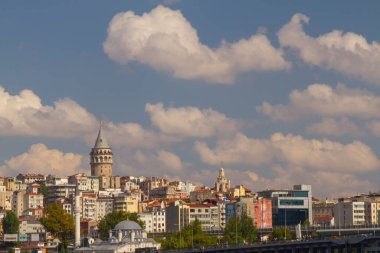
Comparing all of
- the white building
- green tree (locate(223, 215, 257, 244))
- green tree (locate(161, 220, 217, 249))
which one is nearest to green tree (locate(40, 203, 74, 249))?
green tree (locate(223, 215, 257, 244))

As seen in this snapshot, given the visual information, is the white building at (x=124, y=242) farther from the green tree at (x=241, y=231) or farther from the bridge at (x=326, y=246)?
the bridge at (x=326, y=246)

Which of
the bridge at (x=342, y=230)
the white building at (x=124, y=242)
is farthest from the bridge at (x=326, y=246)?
the white building at (x=124, y=242)

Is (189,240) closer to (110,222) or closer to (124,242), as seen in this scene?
(124,242)

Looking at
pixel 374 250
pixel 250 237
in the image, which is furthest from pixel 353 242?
pixel 250 237

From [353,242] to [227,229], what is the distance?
76704 mm

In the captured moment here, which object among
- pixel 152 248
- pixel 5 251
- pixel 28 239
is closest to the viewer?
pixel 152 248

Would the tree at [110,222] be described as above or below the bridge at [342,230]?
above

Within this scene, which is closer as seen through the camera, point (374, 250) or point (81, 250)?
point (374, 250)

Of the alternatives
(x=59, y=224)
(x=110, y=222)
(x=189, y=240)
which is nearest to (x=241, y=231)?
(x=189, y=240)

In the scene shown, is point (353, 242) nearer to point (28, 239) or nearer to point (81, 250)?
point (81, 250)

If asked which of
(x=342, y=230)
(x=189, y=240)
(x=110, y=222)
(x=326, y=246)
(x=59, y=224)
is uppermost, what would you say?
(x=110, y=222)

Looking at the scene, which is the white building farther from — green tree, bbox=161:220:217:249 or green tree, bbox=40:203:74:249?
green tree, bbox=40:203:74:249

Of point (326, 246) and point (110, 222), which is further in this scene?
point (110, 222)

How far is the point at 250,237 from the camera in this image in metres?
164
